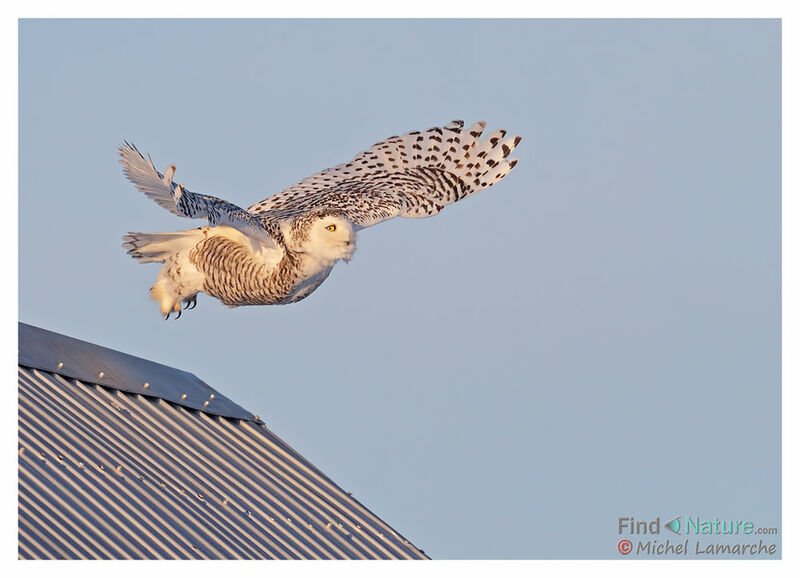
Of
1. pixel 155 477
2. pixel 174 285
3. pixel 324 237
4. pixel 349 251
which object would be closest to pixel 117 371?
pixel 174 285

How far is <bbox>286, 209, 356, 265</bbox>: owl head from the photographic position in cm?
1387

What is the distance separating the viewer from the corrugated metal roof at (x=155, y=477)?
10.5 metres

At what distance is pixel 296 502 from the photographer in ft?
42.8

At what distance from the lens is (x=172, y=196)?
12.8 metres

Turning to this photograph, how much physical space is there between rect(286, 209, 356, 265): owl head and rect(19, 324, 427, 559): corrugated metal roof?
5.86ft

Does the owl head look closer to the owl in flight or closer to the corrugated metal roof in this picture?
the owl in flight

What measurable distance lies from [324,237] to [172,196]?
5.41 ft

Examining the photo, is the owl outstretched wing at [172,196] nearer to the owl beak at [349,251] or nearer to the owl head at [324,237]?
the owl head at [324,237]

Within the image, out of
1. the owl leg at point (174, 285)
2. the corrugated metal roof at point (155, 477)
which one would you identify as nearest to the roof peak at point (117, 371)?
the corrugated metal roof at point (155, 477)

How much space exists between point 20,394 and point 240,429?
2.85m

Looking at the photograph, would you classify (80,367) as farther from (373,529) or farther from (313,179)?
(313,179)

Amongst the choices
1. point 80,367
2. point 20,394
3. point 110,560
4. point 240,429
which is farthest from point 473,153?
point 110,560

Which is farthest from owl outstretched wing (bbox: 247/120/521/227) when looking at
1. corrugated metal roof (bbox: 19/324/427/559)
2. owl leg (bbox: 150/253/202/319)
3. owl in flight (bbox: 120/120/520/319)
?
corrugated metal roof (bbox: 19/324/427/559)

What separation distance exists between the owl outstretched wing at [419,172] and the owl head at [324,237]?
2108mm
